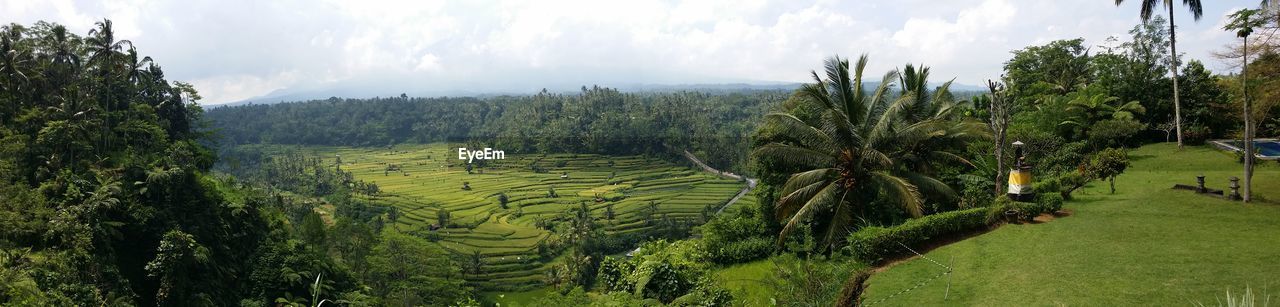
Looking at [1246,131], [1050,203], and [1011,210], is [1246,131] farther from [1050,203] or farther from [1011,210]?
[1011,210]

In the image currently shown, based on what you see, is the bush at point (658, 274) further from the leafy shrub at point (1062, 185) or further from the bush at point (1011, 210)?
the leafy shrub at point (1062, 185)

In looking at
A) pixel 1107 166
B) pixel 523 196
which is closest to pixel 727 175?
pixel 523 196

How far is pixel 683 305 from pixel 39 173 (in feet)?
79.3

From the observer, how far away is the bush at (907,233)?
863cm

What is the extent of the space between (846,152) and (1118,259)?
377cm

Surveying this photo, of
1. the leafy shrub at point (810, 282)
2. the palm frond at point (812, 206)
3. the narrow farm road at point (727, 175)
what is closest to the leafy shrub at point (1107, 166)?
the palm frond at point (812, 206)

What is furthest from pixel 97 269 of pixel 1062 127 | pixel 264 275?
pixel 1062 127

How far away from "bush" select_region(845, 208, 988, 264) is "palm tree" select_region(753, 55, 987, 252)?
0.35 m

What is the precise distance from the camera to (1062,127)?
19.7 metres

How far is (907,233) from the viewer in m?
8.78

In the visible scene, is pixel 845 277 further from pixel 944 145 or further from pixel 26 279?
pixel 26 279

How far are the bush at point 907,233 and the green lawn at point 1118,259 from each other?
12.2 inches

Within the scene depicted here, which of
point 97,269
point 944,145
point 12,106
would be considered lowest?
point 97,269

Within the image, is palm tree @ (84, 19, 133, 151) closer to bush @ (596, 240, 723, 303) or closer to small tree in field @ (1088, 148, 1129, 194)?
bush @ (596, 240, 723, 303)
